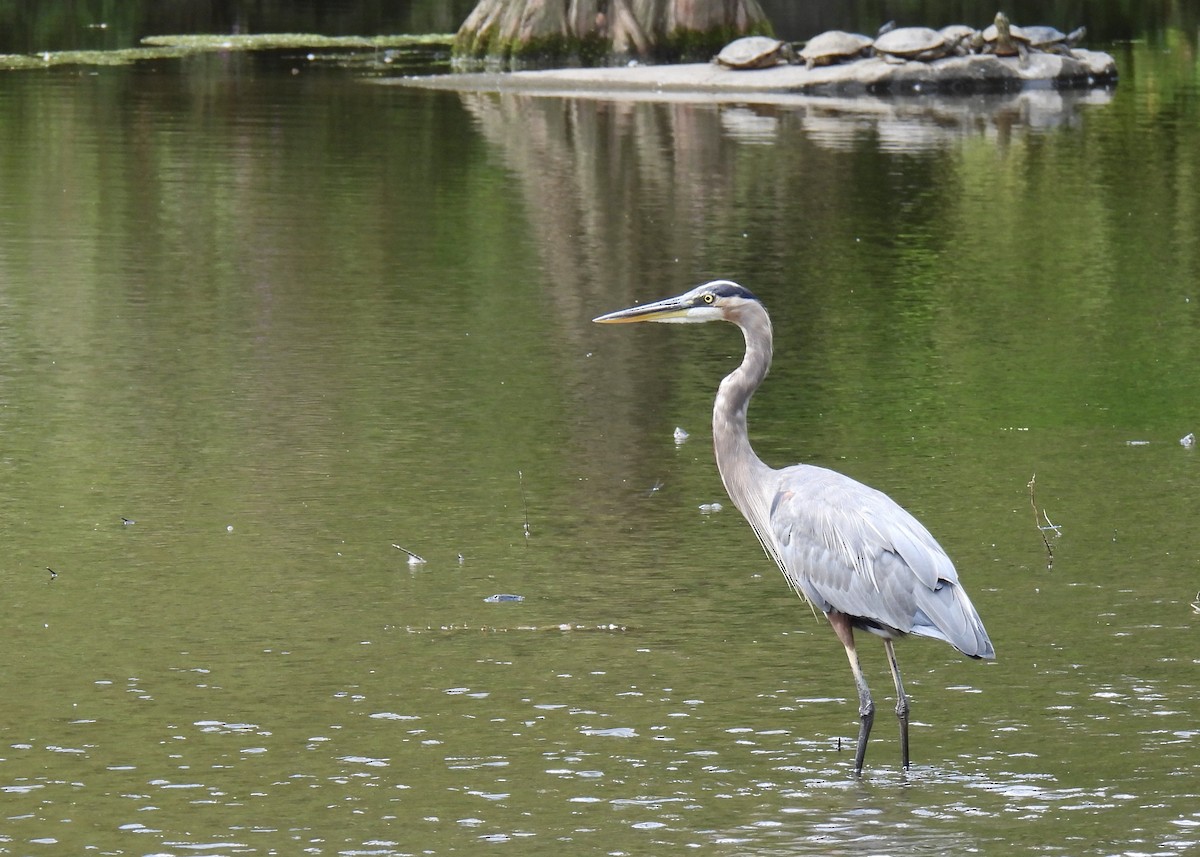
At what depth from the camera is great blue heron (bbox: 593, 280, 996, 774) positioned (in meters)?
6.32

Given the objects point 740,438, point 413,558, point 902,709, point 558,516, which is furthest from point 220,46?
point 902,709

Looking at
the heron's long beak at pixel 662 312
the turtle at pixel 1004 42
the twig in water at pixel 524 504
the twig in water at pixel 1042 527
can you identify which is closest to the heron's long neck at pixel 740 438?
the heron's long beak at pixel 662 312

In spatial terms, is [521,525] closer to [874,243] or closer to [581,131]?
[874,243]

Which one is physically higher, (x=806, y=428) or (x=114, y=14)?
(x=114, y=14)

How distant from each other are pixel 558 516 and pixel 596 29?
92.7 feet

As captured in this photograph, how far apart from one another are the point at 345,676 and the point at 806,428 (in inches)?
168

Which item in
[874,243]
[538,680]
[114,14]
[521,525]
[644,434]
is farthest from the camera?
[114,14]

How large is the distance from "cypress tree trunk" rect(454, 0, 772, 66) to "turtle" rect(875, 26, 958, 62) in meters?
3.71

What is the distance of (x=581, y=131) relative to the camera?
2714 cm

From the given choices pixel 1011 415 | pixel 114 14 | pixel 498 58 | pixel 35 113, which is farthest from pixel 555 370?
pixel 114 14

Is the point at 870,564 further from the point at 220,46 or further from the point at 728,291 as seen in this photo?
the point at 220,46

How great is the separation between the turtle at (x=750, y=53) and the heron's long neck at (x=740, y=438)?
28.2 meters

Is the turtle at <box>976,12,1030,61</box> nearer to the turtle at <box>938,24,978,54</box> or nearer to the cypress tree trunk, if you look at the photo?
the turtle at <box>938,24,978,54</box>

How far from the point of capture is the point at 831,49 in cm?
3478
